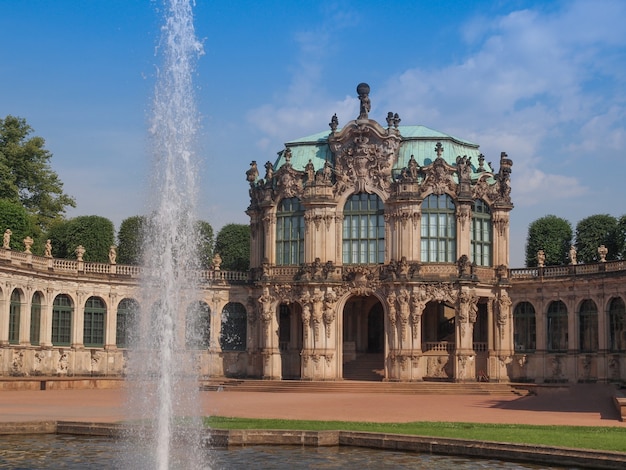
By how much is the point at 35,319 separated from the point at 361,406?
29.1m

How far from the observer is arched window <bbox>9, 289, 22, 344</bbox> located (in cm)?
6306

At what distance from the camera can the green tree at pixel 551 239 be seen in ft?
264

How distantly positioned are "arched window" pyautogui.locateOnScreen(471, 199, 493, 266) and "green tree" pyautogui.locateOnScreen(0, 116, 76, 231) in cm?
3839

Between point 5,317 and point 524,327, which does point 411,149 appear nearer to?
point 524,327

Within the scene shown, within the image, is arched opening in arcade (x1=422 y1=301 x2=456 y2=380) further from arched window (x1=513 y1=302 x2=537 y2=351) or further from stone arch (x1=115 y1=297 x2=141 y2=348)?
stone arch (x1=115 y1=297 x2=141 y2=348)

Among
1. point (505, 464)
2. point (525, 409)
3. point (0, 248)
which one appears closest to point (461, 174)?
point (525, 409)

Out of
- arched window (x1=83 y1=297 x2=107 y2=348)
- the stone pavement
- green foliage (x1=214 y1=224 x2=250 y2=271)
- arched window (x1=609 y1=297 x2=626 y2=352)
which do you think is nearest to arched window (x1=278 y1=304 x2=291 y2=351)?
the stone pavement

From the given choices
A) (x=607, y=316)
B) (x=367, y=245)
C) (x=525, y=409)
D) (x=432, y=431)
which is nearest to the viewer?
(x=432, y=431)

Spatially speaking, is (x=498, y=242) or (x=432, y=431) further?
(x=498, y=242)

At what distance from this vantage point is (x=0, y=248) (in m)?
61.0

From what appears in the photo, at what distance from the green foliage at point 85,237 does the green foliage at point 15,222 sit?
823 cm

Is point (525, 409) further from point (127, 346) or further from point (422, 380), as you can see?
point (127, 346)

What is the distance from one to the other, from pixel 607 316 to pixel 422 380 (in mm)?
12756

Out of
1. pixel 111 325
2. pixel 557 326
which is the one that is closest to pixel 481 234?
pixel 557 326
